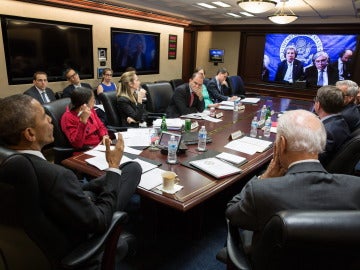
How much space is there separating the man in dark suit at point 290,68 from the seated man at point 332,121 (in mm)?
5992

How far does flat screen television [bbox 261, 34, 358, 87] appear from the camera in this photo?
713cm

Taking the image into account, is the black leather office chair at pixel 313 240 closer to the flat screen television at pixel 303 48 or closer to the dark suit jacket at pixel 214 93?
the dark suit jacket at pixel 214 93

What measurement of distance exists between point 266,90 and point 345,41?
220 cm

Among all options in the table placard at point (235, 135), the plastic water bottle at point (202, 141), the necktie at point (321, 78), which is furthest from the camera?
the necktie at point (321, 78)

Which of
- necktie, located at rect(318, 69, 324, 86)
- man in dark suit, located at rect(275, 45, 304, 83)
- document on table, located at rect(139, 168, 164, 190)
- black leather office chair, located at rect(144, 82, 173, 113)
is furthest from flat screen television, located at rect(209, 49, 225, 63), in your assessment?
document on table, located at rect(139, 168, 164, 190)

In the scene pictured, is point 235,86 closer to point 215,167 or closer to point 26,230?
point 215,167

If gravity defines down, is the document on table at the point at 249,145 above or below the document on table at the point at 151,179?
above

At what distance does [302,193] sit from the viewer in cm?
104

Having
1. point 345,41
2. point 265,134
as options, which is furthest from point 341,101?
point 345,41

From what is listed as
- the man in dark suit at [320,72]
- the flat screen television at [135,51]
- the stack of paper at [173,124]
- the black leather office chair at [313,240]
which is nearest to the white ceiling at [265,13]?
the flat screen television at [135,51]

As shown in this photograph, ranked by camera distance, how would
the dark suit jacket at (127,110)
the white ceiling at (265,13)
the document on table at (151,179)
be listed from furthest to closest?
the white ceiling at (265,13) < the dark suit jacket at (127,110) < the document on table at (151,179)

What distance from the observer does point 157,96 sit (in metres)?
4.11

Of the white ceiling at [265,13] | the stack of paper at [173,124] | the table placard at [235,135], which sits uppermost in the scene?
the white ceiling at [265,13]

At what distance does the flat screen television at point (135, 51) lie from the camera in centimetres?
596
